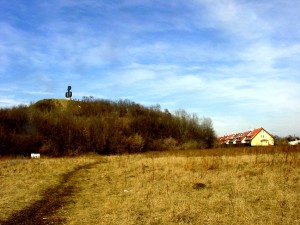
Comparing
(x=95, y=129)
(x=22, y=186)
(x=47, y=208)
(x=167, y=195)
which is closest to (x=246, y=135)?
(x=95, y=129)

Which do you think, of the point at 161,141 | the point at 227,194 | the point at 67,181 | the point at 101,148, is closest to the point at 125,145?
the point at 101,148

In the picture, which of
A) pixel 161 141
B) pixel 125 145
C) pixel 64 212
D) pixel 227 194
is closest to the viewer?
pixel 64 212

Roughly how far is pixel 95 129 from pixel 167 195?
192 feet

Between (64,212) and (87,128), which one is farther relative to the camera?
(87,128)

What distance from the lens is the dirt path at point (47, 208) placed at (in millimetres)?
9799

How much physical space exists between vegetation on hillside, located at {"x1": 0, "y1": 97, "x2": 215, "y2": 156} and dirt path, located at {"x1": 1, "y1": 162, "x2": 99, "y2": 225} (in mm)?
47112

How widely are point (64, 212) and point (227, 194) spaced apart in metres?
5.46

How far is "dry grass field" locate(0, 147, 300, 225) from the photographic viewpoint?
9.59m

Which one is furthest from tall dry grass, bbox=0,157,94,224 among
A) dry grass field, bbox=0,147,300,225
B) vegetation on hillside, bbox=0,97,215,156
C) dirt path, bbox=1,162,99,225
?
vegetation on hillside, bbox=0,97,215,156

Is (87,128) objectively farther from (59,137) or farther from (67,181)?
(67,181)

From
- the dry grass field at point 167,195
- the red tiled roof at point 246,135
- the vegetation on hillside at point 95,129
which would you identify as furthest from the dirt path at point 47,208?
the red tiled roof at point 246,135

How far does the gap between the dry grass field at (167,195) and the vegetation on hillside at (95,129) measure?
44.7 m

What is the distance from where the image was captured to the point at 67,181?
59.9 ft

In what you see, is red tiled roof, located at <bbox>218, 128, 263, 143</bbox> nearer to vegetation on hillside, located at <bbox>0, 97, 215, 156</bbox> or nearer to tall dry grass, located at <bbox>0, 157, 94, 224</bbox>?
vegetation on hillside, located at <bbox>0, 97, 215, 156</bbox>
